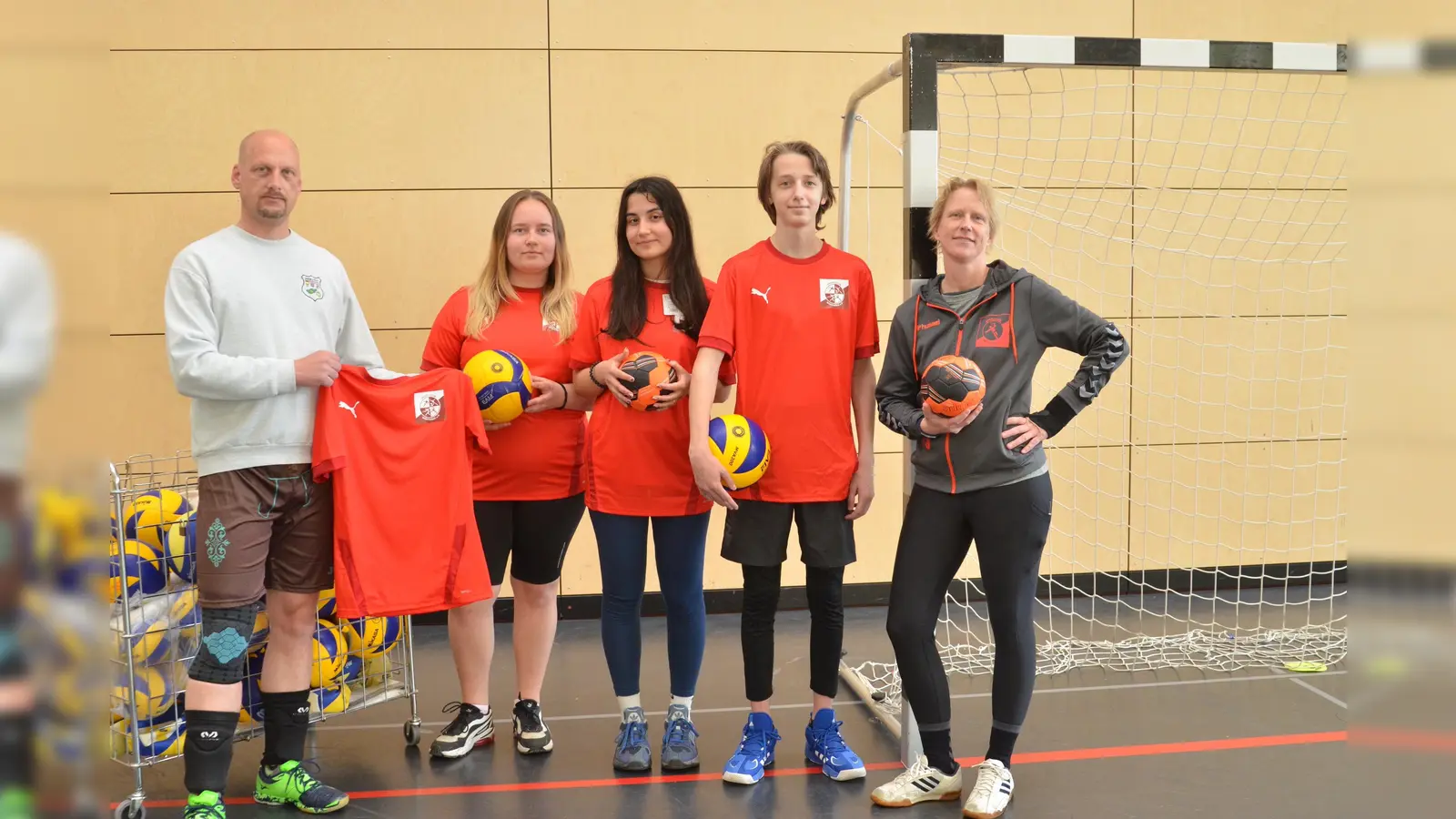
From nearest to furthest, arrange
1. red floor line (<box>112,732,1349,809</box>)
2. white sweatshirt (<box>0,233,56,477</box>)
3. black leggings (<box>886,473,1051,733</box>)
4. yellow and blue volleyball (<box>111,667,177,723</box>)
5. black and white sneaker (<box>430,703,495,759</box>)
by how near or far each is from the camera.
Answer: white sweatshirt (<box>0,233,56,477</box>)
black leggings (<box>886,473,1051,733</box>)
yellow and blue volleyball (<box>111,667,177,723</box>)
red floor line (<box>112,732,1349,809</box>)
black and white sneaker (<box>430,703,495,759</box>)

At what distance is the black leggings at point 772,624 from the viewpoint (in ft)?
9.73

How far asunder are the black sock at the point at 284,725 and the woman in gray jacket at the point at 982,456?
157 centimetres

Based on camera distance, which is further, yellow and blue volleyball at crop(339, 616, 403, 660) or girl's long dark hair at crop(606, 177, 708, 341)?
yellow and blue volleyball at crop(339, 616, 403, 660)

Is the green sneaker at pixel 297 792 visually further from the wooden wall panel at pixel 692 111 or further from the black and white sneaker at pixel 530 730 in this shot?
the wooden wall panel at pixel 692 111

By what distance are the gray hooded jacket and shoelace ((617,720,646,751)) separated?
1.15m

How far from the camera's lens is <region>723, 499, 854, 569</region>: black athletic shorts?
290 centimetres

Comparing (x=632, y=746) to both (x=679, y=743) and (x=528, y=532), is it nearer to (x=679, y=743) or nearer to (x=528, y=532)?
(x=679, y=743)

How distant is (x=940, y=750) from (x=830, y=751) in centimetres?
34

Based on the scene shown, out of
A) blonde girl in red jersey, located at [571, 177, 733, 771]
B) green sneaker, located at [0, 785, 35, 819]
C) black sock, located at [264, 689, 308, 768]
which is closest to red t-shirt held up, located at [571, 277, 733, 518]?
blonde girl in red jersey, located at [571, 177, 733, 771]

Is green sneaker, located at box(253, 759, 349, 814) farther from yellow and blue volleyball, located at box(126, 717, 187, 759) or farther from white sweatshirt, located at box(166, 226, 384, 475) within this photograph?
white sweatshirt, located at box(166, 226, 384, 475)

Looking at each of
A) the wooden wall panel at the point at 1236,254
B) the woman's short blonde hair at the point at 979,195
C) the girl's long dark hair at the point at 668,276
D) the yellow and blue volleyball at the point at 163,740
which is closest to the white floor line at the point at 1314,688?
the wooden wall panel at the point at 1236,254

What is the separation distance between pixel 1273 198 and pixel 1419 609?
5.35 metres

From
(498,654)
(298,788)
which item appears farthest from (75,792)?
(498,654)

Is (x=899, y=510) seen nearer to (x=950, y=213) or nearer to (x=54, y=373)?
(x=950, y=213)
